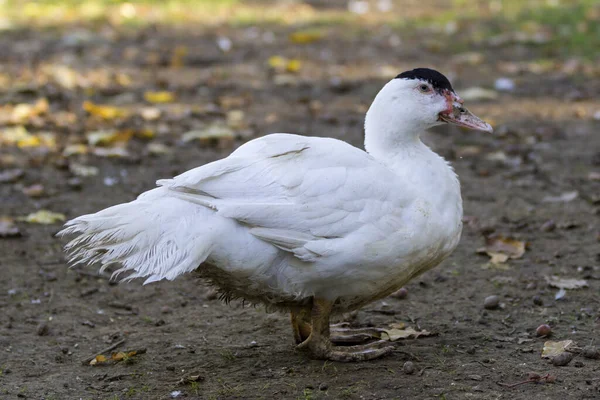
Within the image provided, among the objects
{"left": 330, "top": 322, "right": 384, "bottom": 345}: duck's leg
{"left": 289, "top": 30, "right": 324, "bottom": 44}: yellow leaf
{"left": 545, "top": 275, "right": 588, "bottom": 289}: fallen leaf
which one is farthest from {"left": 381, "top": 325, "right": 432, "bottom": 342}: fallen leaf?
{"left": 289, "top": 30, "right": 324, "bottom": 44}: yellow leaf

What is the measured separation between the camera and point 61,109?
7129 millimetres

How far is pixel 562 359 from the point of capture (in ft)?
10.6

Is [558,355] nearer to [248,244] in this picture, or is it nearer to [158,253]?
[248,244]

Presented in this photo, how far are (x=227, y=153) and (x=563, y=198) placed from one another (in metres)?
2.43

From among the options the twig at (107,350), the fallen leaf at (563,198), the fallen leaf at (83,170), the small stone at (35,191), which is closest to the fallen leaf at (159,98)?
the fallen leaf at (83,170)

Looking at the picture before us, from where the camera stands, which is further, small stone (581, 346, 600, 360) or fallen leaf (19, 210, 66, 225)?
fallen leaf (19, 210, 66, 225)

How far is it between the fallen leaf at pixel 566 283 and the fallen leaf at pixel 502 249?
37 centimetres

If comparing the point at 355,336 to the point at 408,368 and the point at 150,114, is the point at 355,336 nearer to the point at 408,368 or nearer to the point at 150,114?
the point at 408,368

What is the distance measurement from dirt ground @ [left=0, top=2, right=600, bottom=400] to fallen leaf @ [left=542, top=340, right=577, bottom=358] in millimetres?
61

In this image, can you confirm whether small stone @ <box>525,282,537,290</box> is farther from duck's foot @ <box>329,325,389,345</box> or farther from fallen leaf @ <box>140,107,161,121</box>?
fallen leaf @ <box>140,107,161,121</box>

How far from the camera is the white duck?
3.18 metres

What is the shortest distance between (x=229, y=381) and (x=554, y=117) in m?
4.67

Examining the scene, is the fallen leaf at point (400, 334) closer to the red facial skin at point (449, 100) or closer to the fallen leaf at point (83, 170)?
the red facial skin at point (449, 100)

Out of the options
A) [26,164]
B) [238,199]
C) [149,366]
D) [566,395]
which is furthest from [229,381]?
[26,164]
